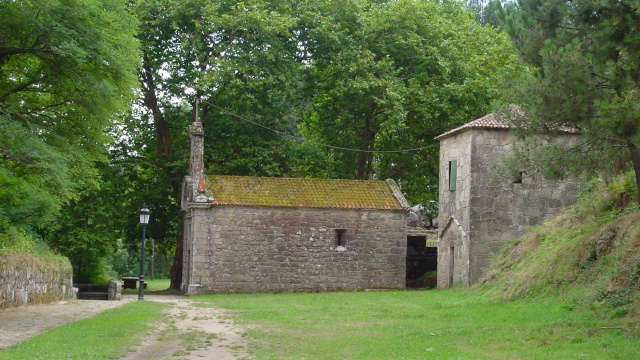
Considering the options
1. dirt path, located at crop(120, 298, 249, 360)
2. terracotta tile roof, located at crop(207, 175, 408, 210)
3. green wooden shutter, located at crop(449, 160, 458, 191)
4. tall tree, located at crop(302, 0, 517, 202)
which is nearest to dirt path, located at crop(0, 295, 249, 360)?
dirt path, located at crop(120, 298, 249, 360)

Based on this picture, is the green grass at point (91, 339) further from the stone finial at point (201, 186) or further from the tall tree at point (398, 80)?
the tall tree at point (398, 80)

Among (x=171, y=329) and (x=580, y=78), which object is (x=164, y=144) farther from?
(x=580, y=78)

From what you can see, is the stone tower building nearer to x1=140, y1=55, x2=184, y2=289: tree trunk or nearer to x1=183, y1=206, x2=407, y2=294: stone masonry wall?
x1=183, y1=206, x2=407, y2=294: stone masonry wall

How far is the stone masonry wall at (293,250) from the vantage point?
24719 millimetres

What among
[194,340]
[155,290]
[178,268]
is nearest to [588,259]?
[194,340]

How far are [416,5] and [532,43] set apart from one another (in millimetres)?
19933

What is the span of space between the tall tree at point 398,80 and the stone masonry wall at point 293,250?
5.41m

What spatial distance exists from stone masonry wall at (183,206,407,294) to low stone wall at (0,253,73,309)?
5023mm

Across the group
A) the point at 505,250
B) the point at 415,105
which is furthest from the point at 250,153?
the point at 505,250

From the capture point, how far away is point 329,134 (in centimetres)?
3284

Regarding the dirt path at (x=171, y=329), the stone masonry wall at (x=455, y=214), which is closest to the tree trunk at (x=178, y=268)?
the dirt path at (x=171, y=329)

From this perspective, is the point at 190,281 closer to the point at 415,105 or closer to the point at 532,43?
the point at 415,105

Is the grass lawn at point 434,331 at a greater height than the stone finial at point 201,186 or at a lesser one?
lesser

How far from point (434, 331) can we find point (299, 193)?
13706 millimetres
